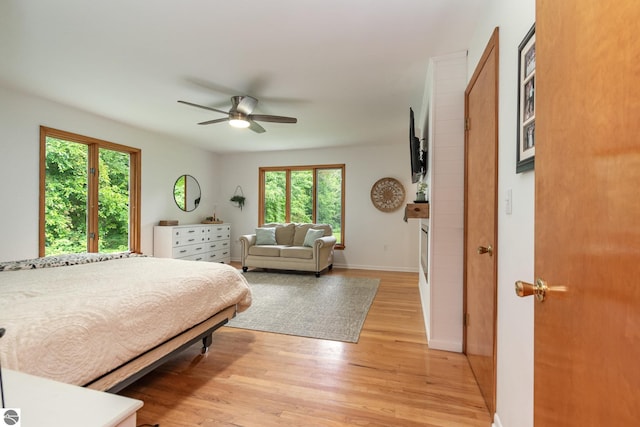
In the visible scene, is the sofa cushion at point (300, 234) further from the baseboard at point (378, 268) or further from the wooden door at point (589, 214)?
the wooden door at point (589, 214)

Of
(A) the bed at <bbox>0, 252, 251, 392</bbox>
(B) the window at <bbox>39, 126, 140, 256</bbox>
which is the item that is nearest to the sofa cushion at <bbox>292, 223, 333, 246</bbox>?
(B) the window at <bbox>39, 126, 140, 256</bbox>

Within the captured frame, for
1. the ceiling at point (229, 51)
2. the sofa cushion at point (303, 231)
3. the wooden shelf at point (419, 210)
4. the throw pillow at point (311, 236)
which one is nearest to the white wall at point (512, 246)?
the ceiling at point (229, 51)

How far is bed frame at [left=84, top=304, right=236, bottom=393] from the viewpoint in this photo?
133cm

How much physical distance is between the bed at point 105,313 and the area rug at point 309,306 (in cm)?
65

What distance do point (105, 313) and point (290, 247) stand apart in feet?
12.7

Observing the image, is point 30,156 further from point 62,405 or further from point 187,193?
point 62,405

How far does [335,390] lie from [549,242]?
157cm

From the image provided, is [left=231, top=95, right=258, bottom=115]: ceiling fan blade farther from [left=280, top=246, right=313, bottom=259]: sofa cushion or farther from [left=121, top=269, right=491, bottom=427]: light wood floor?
[left=280, top=246, right=313, bottom=259]: sofa cushion

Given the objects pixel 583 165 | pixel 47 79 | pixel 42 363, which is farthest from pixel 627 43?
pixel 47 79

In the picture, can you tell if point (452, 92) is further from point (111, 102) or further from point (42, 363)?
point (111, 102)

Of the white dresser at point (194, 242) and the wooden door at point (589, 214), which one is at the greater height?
the wooden door at point (589, 214)

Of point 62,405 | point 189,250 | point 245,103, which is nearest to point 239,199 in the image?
point 189,250

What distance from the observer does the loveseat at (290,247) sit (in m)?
4.94

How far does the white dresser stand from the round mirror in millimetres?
544
